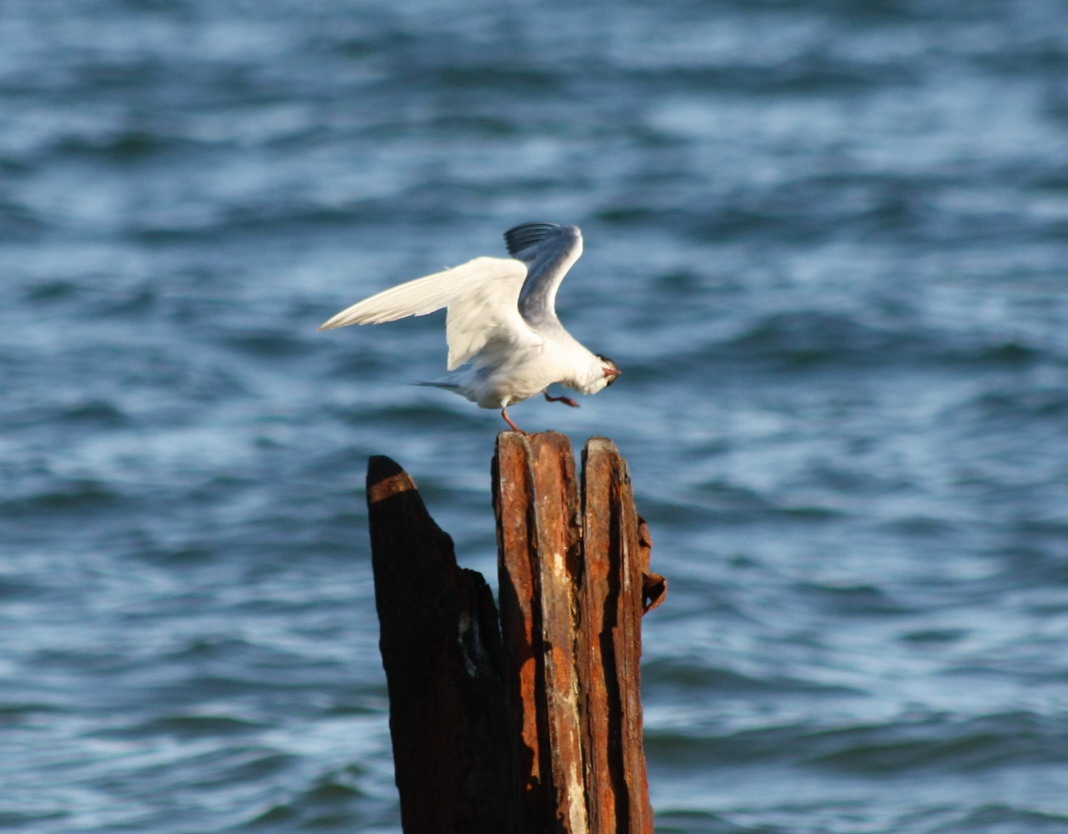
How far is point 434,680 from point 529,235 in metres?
3.01

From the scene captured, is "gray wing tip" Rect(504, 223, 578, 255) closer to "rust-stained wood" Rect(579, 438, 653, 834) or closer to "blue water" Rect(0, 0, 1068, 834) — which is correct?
"rust-stained wood" Rect(579, 438, 653, 834)

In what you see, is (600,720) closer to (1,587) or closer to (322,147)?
(1,587)

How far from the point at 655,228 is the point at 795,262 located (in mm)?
1894

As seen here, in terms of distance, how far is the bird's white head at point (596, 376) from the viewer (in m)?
5.91

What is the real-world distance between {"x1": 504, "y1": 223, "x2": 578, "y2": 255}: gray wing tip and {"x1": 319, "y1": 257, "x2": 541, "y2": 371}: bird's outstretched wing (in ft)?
3.81

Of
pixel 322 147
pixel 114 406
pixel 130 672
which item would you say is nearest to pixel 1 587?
pixel 130 672

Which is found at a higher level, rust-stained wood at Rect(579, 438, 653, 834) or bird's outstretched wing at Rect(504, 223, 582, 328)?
bird's outstretched wing at Rect(504, 223, 582, 328)

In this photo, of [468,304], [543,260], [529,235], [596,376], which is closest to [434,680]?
A: [468,304]

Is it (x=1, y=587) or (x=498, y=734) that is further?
(x=1, y=587)

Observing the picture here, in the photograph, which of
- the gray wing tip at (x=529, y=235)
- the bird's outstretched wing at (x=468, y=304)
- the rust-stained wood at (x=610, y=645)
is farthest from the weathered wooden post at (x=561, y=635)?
the gray wing tip at (x=529, y=235)

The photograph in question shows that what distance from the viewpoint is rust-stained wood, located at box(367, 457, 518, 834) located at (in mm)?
4535

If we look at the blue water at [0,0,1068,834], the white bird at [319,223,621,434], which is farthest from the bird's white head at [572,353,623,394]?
the blue water at [0,0,1068,834]

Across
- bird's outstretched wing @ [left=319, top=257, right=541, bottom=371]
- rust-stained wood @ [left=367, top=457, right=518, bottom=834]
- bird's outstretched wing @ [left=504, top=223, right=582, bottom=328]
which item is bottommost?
rust-stained wood @ [left=367, top=457, right=518, bottom=834]

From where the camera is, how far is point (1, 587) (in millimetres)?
11391
